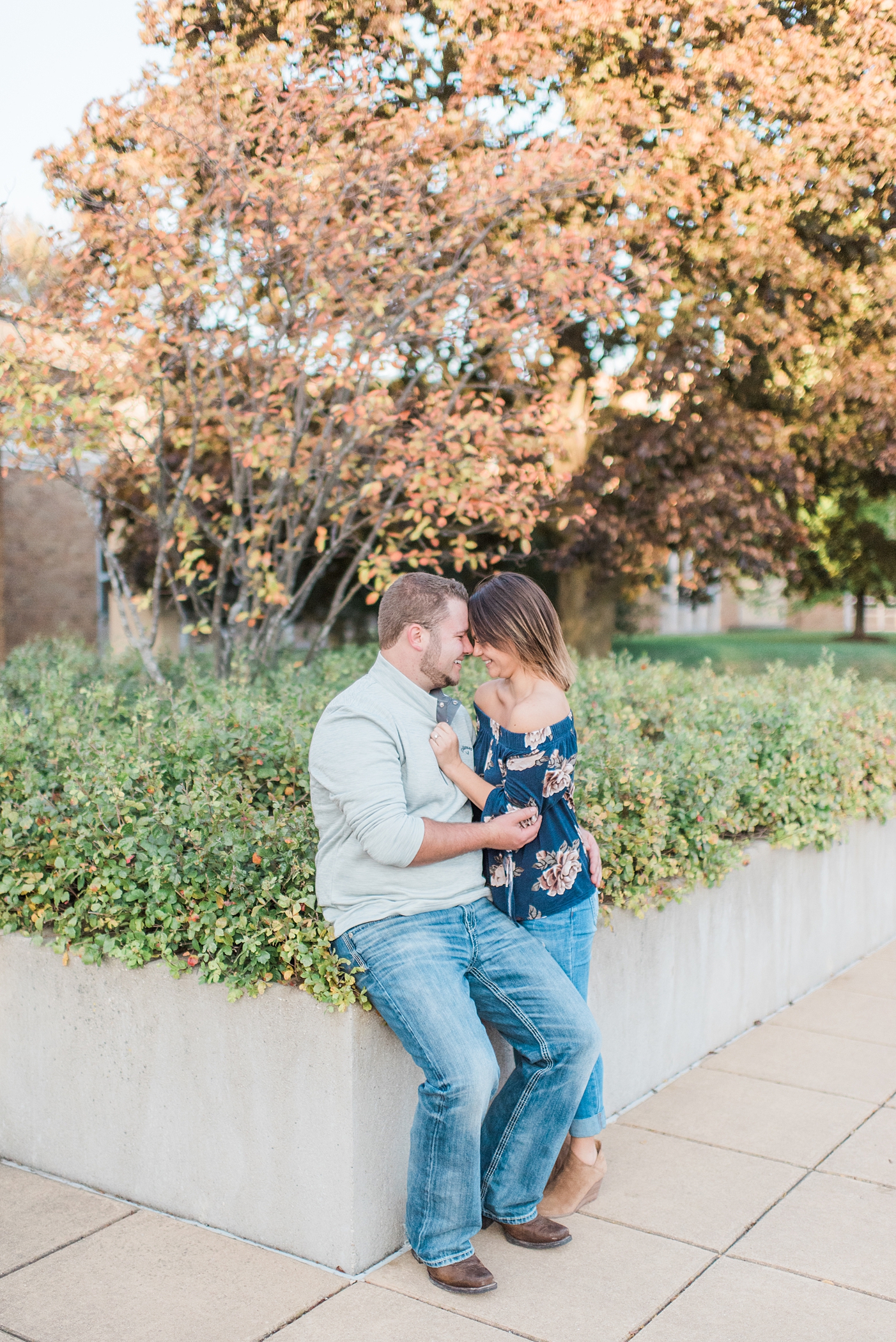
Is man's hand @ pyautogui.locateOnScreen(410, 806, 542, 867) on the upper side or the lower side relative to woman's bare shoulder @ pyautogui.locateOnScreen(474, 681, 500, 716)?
lower

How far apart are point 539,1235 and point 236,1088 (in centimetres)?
95

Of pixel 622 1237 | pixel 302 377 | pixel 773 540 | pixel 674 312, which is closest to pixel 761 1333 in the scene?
pixel 622 1237

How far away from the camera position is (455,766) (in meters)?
3.39

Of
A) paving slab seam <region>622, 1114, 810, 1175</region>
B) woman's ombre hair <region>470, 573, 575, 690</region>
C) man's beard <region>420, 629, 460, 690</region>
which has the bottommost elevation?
paving slab seam <region>622, 1114, 810, 1175</region>

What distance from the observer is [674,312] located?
1094 cm

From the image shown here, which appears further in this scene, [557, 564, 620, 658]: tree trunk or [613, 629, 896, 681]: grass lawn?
[613, 629, 896, 681]: grass lawn

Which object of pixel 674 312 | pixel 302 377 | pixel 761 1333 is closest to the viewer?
pixel 761 1333

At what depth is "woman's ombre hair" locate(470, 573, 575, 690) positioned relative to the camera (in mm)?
3455

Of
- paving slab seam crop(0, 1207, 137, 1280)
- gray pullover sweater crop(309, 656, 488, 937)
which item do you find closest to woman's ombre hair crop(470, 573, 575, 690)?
gray pullover sweater crop(309, 656, 488, 937)

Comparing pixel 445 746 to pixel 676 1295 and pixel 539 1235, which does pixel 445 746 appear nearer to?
pixel 539 1235

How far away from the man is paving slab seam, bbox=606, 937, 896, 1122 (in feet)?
3.23

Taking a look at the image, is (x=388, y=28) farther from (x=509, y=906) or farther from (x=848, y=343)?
(x=509, y=906)

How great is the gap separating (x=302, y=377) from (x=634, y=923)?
4248mm

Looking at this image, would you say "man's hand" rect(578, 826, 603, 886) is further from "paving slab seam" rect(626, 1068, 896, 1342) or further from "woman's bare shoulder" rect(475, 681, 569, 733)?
Answer: "paving slab seam" rect(626, 1068, 896, 1342)
